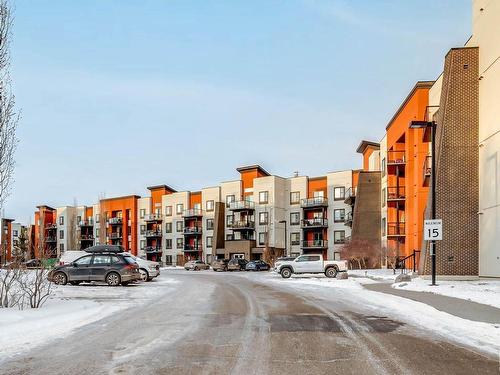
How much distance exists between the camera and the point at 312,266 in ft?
112

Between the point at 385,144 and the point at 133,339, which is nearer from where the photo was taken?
the point at 133,339

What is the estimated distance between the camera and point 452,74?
85.8 ft

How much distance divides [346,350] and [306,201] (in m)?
70.0

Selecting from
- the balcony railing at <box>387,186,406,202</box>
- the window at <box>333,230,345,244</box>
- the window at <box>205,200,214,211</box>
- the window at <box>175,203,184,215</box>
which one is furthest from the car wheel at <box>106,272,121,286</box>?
the window at <box>175,203,184,215</box>

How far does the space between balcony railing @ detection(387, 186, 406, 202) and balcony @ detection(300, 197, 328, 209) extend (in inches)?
969

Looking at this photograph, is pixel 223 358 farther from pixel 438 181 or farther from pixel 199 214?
pixel 199 214

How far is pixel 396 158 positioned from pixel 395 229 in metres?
6.96

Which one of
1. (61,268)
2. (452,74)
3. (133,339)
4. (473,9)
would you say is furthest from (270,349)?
(473,9)

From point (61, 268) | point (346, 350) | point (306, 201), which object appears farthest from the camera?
point (306, 201)

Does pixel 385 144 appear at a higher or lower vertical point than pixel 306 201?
higher

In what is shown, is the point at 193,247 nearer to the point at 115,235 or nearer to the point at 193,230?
the point at 193,230

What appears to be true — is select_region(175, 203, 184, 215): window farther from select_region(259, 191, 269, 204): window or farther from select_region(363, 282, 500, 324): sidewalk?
select_region(363, 282, 500, 324): sidewalk

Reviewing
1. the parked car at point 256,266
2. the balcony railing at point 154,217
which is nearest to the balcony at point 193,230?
the balcony railing at point 154,217

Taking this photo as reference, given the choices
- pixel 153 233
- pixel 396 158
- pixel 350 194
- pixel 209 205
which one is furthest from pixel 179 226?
pixel 396 158
